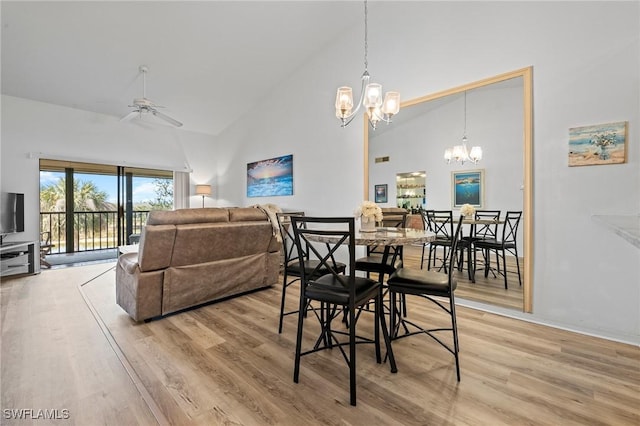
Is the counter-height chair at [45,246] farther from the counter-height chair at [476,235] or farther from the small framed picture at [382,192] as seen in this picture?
the counter-height chair at [476,235]

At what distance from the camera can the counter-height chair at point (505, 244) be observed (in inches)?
107

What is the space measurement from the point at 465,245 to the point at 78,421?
3.35 meters

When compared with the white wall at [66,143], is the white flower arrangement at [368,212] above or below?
below

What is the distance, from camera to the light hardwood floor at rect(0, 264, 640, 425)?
143cm

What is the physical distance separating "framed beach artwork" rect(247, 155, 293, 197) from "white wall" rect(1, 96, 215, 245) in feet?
5.55

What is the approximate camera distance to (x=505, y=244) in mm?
2777

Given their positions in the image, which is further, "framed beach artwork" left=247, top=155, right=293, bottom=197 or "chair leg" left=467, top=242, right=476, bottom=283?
"framed beach artwork" left=247, top=155, right=293, bottom=197

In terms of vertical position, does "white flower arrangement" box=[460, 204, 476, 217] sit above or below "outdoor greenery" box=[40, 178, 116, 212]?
below

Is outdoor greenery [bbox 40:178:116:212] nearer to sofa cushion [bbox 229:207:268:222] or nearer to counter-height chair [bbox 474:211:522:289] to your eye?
sofa cushion [bbox 229:207:268:222]

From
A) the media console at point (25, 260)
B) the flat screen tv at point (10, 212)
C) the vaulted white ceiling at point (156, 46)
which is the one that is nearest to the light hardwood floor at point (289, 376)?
the media console at point (25, 260)

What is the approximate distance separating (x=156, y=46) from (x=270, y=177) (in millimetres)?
2587

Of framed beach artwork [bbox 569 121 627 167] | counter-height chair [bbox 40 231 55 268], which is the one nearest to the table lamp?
counter-height chair [bbox 40 231 55 268]

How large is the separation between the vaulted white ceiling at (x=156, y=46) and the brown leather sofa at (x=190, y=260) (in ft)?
8.49

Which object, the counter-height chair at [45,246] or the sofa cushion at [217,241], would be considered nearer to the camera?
the sofa cushion at [217,241]
